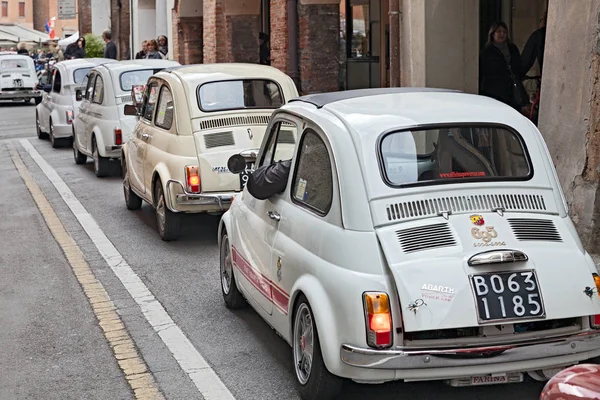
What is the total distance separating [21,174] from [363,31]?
9.75 meters

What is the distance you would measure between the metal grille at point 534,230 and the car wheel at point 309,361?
1.17 metres

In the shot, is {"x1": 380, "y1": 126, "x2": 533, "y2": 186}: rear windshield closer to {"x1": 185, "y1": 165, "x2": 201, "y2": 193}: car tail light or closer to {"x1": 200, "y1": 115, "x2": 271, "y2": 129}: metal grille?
{"x1": 185, "y1": 165, "x2": 201, "y2": 193}: car tail light

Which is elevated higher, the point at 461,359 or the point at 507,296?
the point at 507,296

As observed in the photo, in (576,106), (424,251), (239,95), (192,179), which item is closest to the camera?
(424,251)

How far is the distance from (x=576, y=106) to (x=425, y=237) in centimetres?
525

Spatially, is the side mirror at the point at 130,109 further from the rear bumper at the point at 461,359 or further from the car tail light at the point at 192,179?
the rear bumper at the point at 461,359

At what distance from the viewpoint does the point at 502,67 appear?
46.5 ft

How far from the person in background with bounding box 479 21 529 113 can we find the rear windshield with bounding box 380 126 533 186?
7.82 m

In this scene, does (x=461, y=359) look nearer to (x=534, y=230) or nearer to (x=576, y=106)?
(x=534, y=230)

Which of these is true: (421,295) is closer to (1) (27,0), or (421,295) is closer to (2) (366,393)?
(2) (366,393)

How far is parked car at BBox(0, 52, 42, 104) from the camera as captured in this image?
133 feet

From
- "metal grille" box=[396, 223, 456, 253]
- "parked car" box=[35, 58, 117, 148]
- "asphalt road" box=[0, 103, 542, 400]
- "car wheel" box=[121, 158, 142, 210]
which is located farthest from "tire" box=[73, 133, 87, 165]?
"metal grille" box=[396, 223, 456, 253]

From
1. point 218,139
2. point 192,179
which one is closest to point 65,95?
point 218,139

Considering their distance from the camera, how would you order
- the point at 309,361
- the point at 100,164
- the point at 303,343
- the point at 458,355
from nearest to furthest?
the point at 458,355 → the point at 309,361 → the point at 303,343 → the point at 100,164
